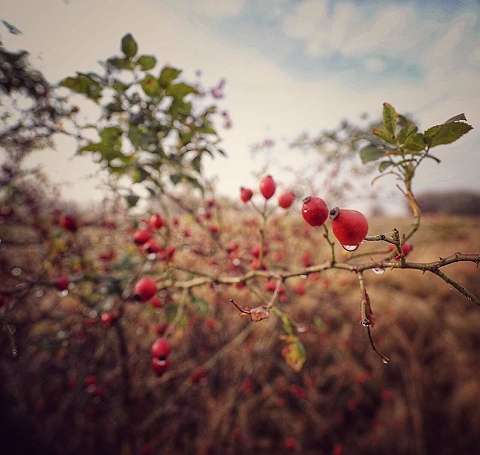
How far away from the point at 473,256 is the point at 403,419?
13.5 feet

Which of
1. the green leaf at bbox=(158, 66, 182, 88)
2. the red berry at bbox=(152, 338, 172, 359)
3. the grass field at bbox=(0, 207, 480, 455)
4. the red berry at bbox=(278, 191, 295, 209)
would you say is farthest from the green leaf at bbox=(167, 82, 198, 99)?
the red berry at bbox=(152, 338, 172, 359)

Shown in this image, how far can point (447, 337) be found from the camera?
4.85 meters

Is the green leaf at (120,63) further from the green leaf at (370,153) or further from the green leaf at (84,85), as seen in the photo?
the green leaf at (370,153)

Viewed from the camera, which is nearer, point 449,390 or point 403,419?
point 403,419

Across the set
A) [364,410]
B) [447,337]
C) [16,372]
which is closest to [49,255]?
[16,372]

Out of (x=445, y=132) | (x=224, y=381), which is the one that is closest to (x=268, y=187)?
(x=445, y=132)

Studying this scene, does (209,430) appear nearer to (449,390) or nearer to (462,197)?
(449,390)

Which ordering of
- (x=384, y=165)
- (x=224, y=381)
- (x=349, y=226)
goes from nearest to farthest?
(x=349, y=226), (x=384, y=165), (x=224, y=381)

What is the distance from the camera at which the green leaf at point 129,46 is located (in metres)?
1.38

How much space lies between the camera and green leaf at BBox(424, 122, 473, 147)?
89 cm

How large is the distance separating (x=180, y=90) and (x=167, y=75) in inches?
3.8

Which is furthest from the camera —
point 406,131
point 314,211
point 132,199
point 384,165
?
point 132,199

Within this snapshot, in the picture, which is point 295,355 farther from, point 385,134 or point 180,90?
point 180,90

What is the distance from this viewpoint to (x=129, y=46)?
1398mm
